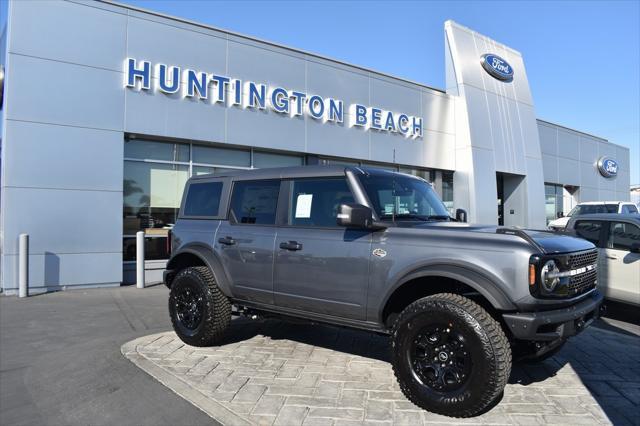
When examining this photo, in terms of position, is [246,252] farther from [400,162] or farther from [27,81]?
[400,162]

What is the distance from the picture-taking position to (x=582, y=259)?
3.96 meters

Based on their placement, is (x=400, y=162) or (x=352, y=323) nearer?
(x=352, y=323)

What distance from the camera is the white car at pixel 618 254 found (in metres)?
7.39

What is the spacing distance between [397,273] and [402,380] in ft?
2.83

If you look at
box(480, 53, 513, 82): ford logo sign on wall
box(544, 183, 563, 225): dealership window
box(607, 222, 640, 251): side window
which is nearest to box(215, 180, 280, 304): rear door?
box(607, 222, 640, 251): side window

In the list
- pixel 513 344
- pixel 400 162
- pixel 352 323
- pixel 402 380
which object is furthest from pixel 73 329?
pixel 400 162

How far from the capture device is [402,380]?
3824 millimetres

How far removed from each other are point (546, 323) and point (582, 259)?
2.88ft

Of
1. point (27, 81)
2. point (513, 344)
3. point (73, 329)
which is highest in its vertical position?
point (27, 81)

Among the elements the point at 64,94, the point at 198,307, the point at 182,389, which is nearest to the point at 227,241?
the point at 198,307

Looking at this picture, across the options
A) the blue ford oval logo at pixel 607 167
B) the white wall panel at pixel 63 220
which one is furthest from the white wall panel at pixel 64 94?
the blue ford oval logo at pixel 607 167

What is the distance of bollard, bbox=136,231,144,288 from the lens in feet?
33.3

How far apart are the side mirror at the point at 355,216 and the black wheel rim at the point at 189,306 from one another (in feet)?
7.63

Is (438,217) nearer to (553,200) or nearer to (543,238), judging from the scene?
(543,238)
